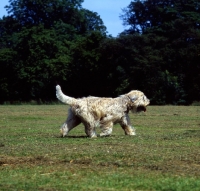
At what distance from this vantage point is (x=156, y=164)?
490 inches

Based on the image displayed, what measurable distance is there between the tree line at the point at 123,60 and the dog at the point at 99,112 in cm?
4987

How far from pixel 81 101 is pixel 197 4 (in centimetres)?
6490

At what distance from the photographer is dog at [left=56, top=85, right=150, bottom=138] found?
62.9 feet

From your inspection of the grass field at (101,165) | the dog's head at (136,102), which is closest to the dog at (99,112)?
the dog's head at (136,102)

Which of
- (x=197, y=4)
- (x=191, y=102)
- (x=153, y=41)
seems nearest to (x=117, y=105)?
(x=191, y=102)

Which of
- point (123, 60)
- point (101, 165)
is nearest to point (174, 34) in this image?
point (123, 60)

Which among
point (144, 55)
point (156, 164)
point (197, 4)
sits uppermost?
point (197, 4)

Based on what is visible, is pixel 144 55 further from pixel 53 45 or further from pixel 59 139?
pixel 59 139

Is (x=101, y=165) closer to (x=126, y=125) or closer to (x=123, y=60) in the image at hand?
(x=126, y=125)

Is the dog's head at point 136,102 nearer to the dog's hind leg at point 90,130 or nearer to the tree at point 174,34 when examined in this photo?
the dog's hind leg at point 90,130

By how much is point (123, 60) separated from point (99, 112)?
179 ft

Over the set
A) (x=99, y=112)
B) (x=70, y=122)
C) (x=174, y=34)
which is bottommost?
(x=70, y=122)

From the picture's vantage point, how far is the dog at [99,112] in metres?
19.2

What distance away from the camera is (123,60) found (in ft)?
242
